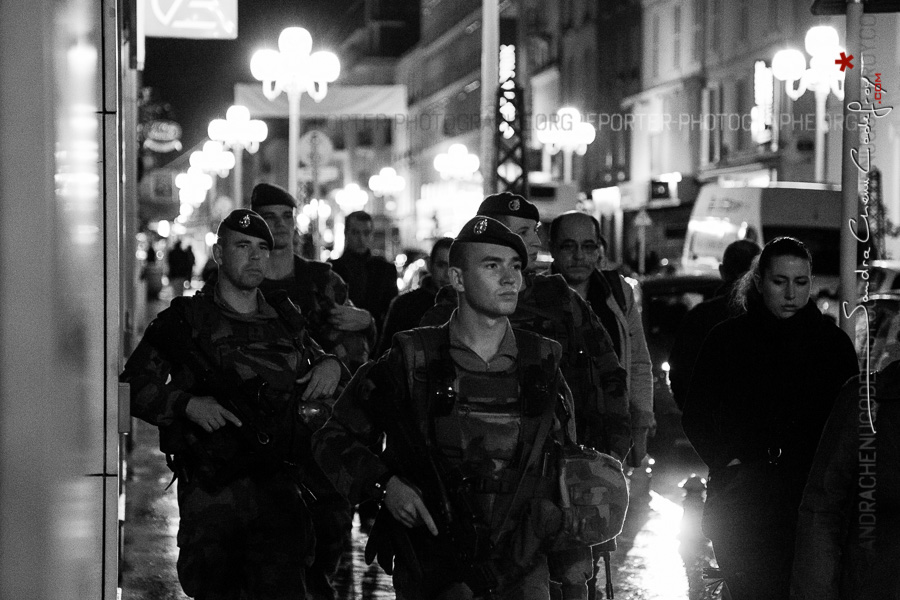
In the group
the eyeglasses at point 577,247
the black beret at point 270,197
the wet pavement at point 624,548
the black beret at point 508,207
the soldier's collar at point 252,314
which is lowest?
the wet pavement at point 624,548

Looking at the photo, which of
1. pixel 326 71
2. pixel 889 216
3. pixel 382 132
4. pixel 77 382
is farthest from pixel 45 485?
pixel 382 132

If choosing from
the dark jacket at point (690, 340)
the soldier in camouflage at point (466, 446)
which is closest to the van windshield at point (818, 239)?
the dark jacket at point (690, 340)

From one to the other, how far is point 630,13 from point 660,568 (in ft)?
150

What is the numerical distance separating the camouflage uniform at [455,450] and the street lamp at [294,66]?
21216 mm

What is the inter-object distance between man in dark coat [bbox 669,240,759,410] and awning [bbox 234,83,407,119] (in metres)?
16.1

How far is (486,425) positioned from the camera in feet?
14.2

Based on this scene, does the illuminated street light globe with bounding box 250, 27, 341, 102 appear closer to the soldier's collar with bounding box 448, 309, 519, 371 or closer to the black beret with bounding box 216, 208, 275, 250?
the black beret with bounding box 216, 208, 275, 250

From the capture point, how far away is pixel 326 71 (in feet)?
84.4

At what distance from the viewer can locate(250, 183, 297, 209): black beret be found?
788cm

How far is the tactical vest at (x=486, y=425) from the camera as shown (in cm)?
433

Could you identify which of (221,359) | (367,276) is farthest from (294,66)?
(221,359)

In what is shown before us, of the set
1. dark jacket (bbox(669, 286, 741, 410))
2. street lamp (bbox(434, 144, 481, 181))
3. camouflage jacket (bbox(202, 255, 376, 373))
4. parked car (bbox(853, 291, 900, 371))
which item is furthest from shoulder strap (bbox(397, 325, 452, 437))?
street lamp (bbox(434, 144, 481, 181))

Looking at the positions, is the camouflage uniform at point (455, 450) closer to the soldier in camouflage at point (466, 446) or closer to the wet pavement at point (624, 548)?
the soldier in camouflage at point (466, 446)

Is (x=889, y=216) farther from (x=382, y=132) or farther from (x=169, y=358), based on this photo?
(x=382, y=132)
